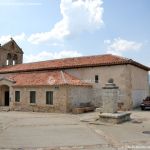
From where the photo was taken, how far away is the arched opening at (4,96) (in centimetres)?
3065

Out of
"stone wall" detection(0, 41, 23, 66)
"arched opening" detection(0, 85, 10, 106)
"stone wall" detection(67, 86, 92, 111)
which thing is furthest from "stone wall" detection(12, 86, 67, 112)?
"stone wall" detection(0, 41, 23, 66)

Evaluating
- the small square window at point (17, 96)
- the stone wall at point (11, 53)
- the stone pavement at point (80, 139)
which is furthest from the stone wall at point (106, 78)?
the stone wall at point (11, 53)

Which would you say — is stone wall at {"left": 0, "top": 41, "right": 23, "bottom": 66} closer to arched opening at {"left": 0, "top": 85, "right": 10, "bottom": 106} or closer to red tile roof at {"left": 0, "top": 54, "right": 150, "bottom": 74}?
red tile roof at {"left": 0, "top": 54, "right": 150, "bottom": 74}

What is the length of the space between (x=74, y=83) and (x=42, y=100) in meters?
3.62

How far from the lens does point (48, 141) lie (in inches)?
431

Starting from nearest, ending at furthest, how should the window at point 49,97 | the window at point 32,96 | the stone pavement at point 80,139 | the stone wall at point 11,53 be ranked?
the stone pavement at point 80,139
the window at point 49,97
the window at point 32,96
the stone wall at point 11,53

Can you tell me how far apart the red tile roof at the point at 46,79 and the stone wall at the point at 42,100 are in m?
0.51

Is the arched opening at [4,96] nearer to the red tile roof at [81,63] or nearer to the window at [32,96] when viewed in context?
the red tile roof at [81,63]

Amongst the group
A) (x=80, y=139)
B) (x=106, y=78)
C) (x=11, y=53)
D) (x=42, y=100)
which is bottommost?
(x=80, y=139)

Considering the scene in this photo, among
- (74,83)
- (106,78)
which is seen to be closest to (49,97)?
(74,83)

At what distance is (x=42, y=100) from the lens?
25.1m

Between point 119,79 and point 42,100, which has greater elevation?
point 119,79

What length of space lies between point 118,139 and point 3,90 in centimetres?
2220

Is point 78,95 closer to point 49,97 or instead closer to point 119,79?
point 49,97
